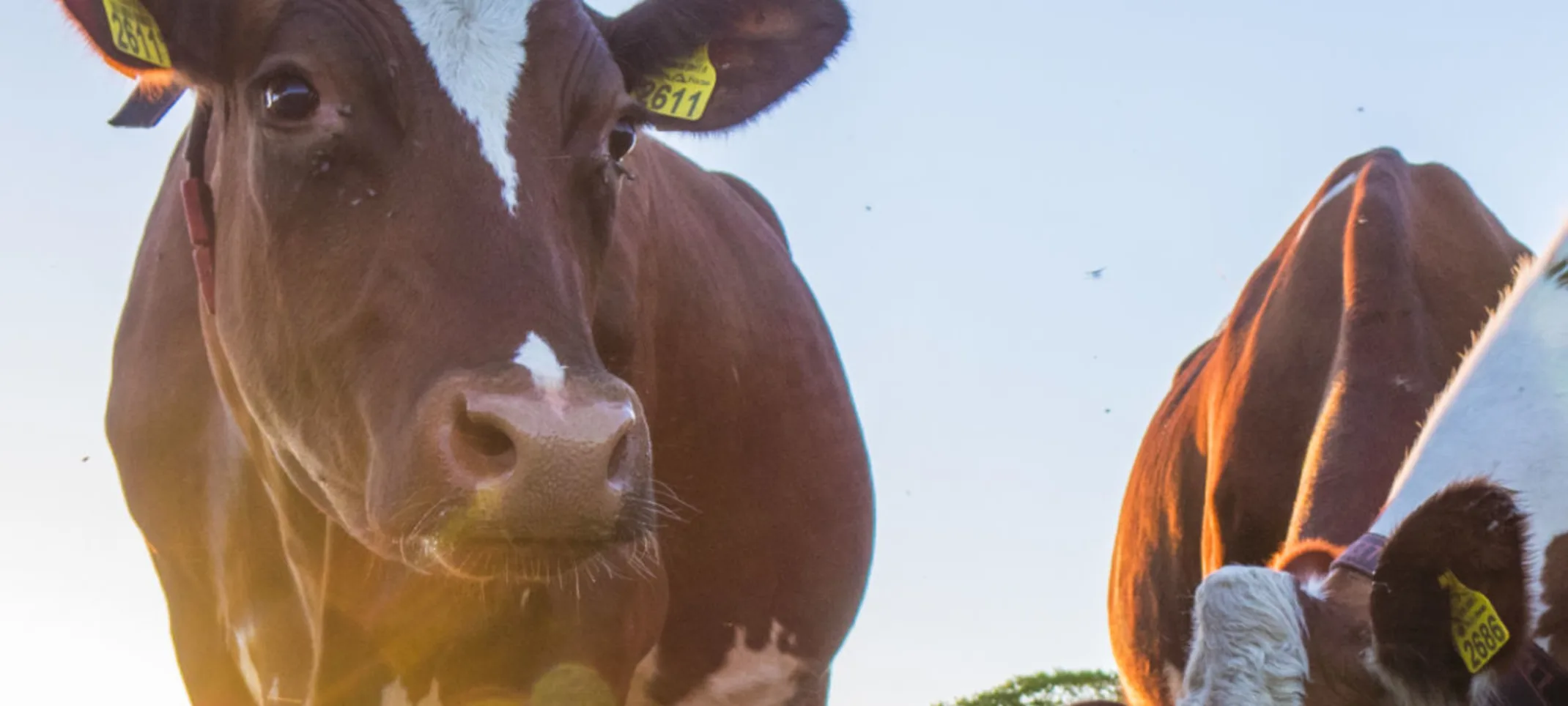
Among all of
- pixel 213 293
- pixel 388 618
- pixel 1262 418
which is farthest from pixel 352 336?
pixel 1262 418

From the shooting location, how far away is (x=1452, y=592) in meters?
3.54

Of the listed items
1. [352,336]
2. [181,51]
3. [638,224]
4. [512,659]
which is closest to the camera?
[352,336]

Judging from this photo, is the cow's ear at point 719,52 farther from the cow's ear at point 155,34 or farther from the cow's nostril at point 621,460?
the cow's nostril at point 621,460

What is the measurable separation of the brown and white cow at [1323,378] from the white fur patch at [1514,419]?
47cm

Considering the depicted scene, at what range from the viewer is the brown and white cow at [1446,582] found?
3.49 m

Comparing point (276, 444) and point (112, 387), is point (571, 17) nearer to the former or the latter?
point (276, 444)

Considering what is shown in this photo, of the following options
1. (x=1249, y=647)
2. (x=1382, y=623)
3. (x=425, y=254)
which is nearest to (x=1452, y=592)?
(x=1382, y=623)

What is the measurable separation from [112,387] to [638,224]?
61.4 inches

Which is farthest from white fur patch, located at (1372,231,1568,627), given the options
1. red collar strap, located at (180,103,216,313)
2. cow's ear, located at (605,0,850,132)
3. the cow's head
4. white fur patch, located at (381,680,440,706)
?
red collar strap, located at (180,103,216,313)

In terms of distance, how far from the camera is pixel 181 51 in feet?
12.1

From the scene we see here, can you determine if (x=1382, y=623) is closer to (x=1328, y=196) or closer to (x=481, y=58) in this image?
(x=481, y=58)

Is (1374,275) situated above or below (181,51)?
below

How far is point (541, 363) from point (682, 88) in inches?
55.1

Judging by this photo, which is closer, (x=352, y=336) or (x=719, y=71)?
(x=352, y=336)
